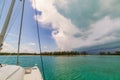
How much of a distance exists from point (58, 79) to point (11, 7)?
13626 mm

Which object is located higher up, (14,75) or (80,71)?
(14,75)

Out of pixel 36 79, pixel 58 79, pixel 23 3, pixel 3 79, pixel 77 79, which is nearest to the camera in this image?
pixel 3 79

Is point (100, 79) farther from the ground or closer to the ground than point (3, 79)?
closer to the ground

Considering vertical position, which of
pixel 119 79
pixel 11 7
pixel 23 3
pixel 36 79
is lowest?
pixel 119 79

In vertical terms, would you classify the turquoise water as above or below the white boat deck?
below

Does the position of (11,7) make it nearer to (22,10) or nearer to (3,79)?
(22,10)

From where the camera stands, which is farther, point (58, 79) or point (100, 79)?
point (100, 79)

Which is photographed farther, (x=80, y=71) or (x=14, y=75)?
(x=80, y=71)

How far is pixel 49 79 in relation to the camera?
59.2ft

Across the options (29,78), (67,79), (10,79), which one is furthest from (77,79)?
(10,79)

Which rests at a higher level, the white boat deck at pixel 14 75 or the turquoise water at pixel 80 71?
the white boat deck at pixel 14 75

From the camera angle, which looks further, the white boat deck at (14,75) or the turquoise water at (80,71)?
the turquoise water at (80,71)

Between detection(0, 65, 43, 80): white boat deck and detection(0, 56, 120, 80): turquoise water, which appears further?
detection(0, 56, 120, 80): turquoise water

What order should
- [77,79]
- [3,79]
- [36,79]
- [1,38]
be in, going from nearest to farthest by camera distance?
[3,79]
[1,38]
[36,79]
[77,79]
